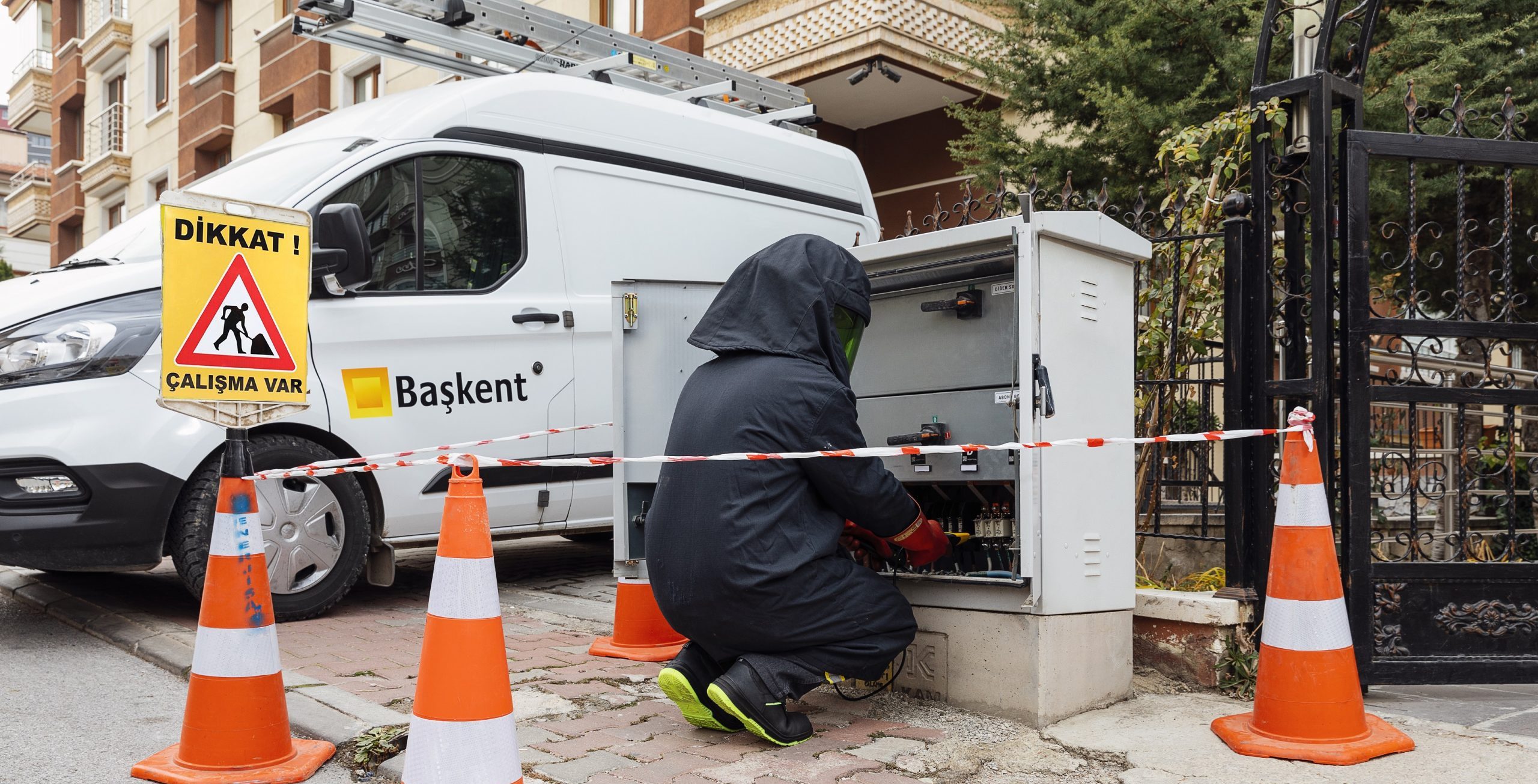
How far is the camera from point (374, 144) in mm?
5449

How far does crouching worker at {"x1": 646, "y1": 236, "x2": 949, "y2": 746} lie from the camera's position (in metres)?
3.33

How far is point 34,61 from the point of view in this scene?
3023 cm

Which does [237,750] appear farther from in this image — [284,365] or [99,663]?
[99,663]

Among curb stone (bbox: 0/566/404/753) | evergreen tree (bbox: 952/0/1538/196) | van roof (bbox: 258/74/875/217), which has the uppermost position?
evergreen tree (bbox: 952/0/1538/196)

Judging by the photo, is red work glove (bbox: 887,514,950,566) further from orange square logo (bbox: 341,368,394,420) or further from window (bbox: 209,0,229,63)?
window (bbox: 209,0,229,63)

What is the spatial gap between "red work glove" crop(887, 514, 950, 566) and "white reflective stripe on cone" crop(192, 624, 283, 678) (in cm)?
181

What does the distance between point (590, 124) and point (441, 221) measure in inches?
39.2

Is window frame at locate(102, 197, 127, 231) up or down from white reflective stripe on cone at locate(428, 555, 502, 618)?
up

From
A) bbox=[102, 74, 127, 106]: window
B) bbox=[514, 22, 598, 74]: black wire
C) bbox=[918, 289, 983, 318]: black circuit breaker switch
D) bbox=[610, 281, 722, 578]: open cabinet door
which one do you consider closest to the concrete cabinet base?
bbox=[918, 289, 983, 318]: black circuit breaker switch

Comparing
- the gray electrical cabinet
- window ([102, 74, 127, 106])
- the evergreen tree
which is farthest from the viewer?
window ([102, 74, 127, 106])

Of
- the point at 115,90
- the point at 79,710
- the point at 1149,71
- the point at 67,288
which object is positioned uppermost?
the point at 115,90

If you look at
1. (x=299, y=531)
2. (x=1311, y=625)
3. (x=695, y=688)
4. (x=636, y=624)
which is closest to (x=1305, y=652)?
(x=1311, y=625)

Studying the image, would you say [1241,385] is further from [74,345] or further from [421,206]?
[74,345]

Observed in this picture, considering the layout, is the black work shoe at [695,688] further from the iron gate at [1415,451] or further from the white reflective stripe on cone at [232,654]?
the iron gate at [1415,451]
